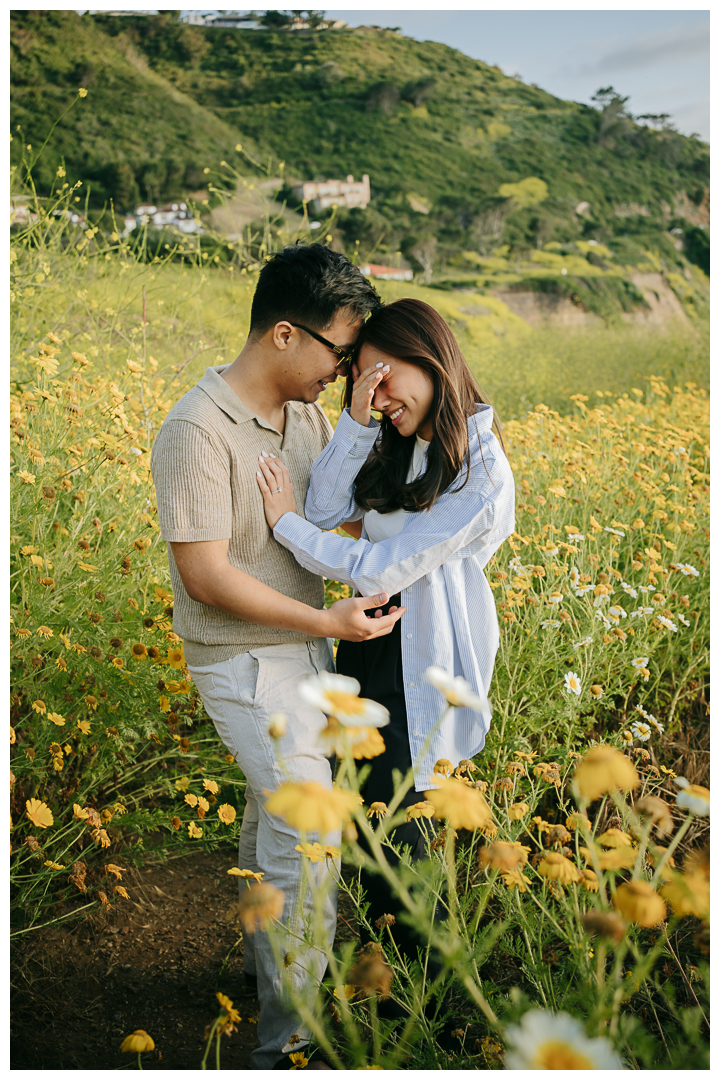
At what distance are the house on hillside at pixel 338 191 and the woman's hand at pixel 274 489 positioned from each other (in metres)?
21.7

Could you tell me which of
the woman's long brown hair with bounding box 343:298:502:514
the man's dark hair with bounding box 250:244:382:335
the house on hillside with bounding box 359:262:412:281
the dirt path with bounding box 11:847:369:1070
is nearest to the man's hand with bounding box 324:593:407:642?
the woman's long brown hair with bounding box 343:298:502:514

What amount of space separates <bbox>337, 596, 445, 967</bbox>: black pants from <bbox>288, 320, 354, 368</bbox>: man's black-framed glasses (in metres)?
0.59

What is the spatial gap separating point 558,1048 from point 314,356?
1.37 m

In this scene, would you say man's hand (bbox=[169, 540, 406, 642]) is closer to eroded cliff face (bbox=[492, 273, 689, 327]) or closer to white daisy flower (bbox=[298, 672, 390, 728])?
white daisy flower (bbox=[298, 672, 390, 728])

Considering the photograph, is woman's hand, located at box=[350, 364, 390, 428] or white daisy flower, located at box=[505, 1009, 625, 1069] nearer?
white daisy flower, located at box=[505, 1009, 625, 1069]

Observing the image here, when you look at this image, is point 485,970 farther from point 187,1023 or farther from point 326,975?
point 187,1023

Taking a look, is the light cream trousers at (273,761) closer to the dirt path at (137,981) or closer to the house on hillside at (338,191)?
the dirt path at (137,981)

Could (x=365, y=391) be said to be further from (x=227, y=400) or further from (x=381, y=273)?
(x=381, y=273)

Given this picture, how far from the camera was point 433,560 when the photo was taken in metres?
1.51

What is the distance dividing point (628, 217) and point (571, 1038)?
34486 mm

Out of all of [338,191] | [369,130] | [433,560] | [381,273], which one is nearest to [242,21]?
[369,130]

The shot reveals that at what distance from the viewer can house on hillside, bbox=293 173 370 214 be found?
854 inches

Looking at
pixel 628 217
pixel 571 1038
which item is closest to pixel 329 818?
pixel 571 1038

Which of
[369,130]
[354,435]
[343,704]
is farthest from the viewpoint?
[369,130]
